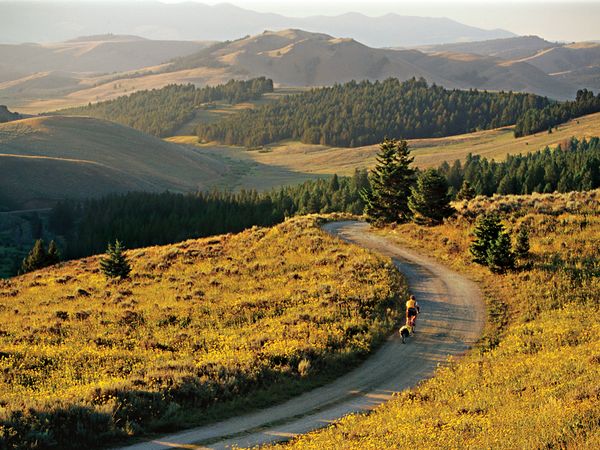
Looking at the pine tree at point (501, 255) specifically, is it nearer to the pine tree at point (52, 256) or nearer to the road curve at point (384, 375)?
the road curve at point (384, 375)

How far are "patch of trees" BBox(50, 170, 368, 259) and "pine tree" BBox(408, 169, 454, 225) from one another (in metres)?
69.9

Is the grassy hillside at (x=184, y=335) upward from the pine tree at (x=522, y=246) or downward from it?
downward

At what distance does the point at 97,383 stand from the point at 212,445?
248 inches

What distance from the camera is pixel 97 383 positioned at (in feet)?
69.7

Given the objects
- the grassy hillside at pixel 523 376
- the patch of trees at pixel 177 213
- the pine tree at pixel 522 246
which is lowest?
the patch of trees at pixel 177 213

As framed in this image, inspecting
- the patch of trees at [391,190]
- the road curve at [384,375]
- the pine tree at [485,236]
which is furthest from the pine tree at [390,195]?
the pine tree at [485,236]

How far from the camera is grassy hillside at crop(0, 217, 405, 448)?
18469 mm

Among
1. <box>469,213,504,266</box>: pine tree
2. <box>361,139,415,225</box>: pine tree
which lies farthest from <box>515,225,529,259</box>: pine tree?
<box>361,139,415,225</box>: pine tree

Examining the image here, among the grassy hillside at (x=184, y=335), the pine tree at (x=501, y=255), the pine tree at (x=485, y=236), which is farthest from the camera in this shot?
the pine tree at (x=485, y=236)

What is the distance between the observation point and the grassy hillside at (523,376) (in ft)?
47.4

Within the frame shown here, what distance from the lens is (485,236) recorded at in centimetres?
3697

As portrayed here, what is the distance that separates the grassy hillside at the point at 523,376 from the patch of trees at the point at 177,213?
284ft

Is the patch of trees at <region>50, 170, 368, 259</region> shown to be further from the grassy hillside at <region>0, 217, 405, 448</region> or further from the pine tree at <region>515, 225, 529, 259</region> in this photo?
the pine tree at <region>515, 225, 529, 259</region>

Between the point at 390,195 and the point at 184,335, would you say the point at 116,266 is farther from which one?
the point at 390,195
